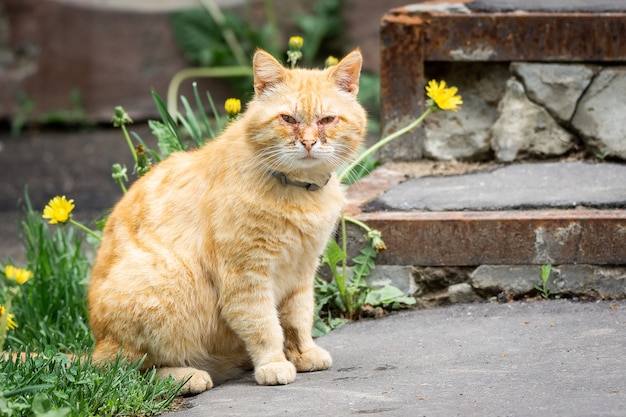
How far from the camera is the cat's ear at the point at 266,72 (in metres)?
3.50

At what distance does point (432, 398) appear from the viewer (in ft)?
10.0

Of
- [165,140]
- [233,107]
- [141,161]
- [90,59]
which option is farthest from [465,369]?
[90,59]

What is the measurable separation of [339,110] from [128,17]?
597 centimetres

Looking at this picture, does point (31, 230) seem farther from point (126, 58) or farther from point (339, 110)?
point (126, 58)

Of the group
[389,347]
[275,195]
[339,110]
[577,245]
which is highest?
[339,110]

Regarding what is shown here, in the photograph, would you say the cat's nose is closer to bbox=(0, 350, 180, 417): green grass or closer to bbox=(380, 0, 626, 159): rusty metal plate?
bbox=(0, 350, 180, 417): green grass

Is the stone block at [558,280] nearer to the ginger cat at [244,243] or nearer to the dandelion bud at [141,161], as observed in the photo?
the ginger cat at [244,243]

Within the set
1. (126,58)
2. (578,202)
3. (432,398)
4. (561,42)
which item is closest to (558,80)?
(561,42)

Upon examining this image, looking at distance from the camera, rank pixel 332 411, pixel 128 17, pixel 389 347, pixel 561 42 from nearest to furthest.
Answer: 1. pixel 332 411
2. pixel 389 347
3. pixel 561 42
4. pixel 128 17

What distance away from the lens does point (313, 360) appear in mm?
3615

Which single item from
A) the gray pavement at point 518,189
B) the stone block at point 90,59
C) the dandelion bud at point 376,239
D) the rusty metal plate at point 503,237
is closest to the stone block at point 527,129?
the gray pavement at point 518,189

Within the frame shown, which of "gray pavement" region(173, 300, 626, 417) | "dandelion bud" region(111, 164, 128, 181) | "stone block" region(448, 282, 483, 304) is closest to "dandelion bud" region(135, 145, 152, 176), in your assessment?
"dandelion bud" region(111, 164, 128, 181)

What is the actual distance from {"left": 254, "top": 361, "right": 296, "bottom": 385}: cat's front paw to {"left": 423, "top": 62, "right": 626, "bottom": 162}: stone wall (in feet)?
6.81

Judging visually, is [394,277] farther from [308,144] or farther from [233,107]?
[308,144]
